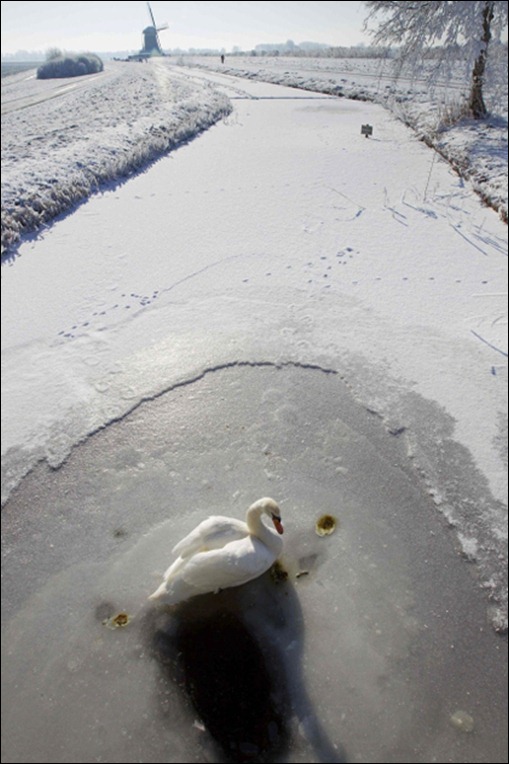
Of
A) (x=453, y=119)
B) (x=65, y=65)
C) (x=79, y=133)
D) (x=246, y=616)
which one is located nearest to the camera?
(x=246, y=616)

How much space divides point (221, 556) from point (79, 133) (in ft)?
42.7

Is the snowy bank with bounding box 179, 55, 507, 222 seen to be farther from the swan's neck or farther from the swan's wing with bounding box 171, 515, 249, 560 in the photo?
the swan's wing with bounding box 171, 515, 249, 560

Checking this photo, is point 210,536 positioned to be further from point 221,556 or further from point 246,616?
point 246,616

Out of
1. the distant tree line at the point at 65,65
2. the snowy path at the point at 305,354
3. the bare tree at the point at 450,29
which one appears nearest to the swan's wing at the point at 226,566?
the snowy path at the point at 305,354

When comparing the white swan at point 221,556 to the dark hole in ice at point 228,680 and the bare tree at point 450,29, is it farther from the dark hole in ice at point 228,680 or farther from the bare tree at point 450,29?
the bare tree at point 450,29

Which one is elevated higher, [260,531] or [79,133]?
[79,133]

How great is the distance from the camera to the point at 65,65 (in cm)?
2488

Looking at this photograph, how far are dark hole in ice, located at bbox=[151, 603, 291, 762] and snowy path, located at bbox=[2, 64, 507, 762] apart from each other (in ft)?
1.03

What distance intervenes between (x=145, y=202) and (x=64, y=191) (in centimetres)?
196

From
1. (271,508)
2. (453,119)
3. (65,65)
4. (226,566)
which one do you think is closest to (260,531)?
(271,508)

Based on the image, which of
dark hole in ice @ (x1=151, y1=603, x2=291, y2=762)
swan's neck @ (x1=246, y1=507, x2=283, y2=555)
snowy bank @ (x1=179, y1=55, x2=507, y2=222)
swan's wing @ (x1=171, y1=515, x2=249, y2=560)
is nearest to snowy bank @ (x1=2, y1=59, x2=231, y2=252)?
swan's wing @ (x1=171, y1=515, x2=249, y2=560)

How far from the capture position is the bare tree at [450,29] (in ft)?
41.0

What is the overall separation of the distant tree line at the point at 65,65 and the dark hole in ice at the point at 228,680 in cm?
2768

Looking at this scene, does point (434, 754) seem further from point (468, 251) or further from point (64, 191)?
point (64, 191)
